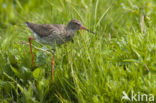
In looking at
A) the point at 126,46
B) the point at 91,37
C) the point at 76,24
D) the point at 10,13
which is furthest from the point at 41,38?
the point at 10,13

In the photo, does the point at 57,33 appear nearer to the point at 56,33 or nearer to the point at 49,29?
the point at 56,33

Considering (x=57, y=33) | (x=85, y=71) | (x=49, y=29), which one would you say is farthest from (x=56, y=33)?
(x=85, y=71)

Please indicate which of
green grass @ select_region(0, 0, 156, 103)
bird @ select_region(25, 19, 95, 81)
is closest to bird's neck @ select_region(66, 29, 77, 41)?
bird @ select_region(25, 19, 95, 81)

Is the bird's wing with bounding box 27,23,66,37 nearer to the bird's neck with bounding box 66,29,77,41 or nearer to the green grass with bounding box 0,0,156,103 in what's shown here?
the bird's neck with bounding box 66,29,77,41

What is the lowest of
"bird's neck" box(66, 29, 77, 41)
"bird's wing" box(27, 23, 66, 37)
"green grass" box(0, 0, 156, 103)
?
"green grass" box(0, 0, 156, 103)

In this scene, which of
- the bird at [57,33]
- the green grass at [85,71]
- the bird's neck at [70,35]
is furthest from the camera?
the bird's neck at [70,35]

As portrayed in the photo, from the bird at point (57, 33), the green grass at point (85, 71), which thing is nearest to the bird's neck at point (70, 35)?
the bird at point (57, 33)

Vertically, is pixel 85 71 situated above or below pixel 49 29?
below

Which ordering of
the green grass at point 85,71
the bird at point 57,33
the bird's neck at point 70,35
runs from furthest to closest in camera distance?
the bird's neck at point 70,35
the bird at point 57,33
the green grass at point 85,71

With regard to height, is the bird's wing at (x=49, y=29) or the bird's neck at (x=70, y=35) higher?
the bird's wing at (x=49, y=29)

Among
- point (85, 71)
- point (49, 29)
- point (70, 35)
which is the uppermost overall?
point (49, 29)

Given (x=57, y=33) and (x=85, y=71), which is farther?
(x=57, y=33)

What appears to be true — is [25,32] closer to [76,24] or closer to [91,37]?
[76,24]

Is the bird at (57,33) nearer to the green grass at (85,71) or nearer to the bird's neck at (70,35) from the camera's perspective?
the bird's neck at (70,35)
